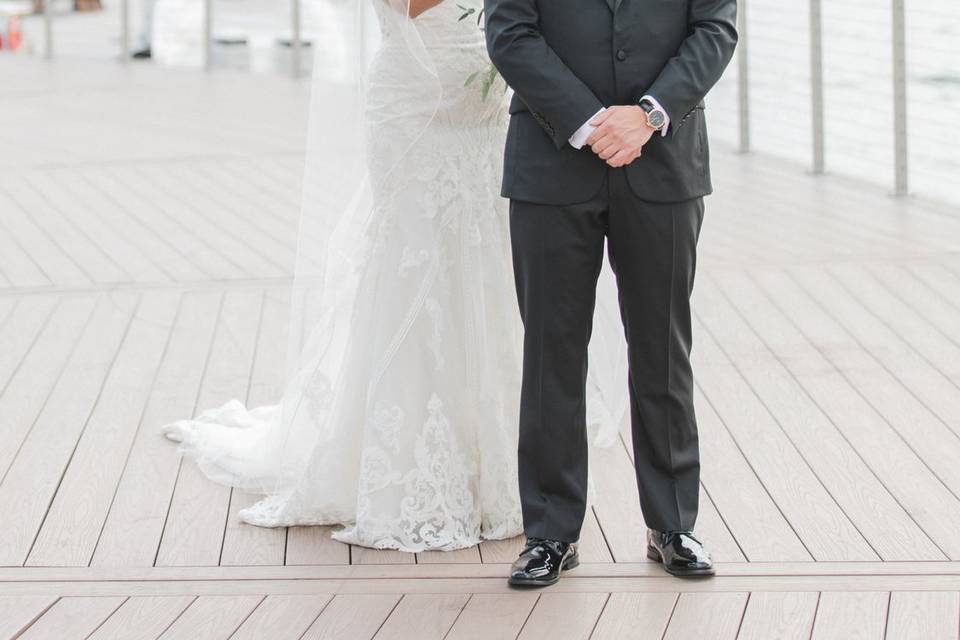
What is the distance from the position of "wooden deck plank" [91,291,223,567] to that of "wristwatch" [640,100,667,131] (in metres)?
1.43

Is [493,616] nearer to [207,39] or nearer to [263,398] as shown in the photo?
[263,398]

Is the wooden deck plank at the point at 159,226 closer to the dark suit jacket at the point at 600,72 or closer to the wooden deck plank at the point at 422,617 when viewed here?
the wooden deck plank at the point at 422,617

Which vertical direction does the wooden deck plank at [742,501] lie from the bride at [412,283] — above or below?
below

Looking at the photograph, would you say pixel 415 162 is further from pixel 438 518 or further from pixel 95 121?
pixel 95 121

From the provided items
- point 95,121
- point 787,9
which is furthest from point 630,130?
point 95,121

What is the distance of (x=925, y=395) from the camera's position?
4172mm

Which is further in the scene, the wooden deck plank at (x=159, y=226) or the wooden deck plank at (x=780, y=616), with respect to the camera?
the wooden deck plank at (x=159, y=226)

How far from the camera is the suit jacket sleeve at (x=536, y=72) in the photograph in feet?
8.80

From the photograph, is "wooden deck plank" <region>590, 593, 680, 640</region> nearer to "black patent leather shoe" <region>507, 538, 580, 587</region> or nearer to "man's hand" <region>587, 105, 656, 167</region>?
"black patent leather shoe" <region>507, 538, 580, 587</region>

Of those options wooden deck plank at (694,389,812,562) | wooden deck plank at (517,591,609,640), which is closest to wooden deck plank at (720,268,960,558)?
wooden deck plank at (694,389,812,562)

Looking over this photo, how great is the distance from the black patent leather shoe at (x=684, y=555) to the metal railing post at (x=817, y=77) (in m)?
4.85

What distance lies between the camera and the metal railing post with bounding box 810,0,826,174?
749cm

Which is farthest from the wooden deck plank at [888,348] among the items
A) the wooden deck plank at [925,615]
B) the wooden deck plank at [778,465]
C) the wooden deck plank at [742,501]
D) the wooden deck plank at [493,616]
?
the wooden deck plank at [493,616]

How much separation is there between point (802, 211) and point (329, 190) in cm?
375
